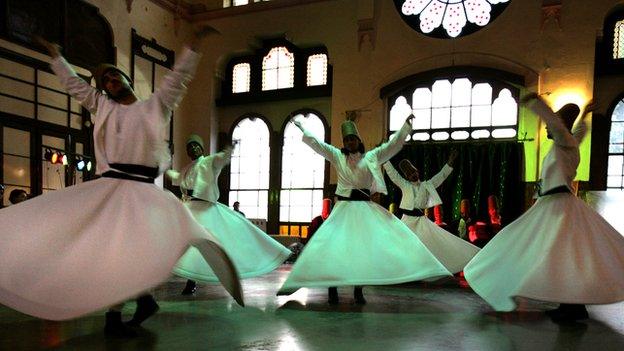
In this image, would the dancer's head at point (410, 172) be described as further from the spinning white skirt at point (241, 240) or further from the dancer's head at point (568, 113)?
the dancer's head at point (568, 113)

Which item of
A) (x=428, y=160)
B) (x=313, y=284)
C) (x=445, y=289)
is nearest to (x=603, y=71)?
(x=428, y=160)

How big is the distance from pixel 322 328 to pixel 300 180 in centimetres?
1030

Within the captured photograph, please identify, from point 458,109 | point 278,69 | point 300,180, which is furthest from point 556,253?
point 278,69

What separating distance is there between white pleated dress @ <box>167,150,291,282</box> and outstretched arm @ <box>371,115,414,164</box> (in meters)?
1.24

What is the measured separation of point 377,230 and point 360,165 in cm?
59

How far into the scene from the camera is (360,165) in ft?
14.7

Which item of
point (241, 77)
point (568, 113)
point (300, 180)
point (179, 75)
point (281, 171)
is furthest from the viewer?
point (241, 77)

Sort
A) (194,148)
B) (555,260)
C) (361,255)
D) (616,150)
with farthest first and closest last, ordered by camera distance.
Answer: (616,150)
(194,148)
(361,255)
(555,260)

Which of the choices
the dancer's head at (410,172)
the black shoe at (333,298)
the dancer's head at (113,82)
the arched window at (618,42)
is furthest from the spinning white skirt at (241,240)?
the arched window at (618,42)

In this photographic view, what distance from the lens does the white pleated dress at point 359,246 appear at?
13.2 feet

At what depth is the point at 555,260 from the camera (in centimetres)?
342

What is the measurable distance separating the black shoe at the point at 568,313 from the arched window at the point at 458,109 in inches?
315

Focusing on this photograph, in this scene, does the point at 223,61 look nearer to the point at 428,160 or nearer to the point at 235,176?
the point at 235,176

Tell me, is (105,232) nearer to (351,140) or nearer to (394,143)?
(351,140)
